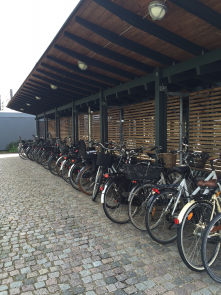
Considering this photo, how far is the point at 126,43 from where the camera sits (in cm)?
406

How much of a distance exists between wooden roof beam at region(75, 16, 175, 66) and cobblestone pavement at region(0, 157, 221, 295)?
2.87 m

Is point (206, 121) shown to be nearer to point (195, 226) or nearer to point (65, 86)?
point (195, 226)

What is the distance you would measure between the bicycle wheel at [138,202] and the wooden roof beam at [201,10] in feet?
7.53

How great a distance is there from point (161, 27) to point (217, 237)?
9.59ft

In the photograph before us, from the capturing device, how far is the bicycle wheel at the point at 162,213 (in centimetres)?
290

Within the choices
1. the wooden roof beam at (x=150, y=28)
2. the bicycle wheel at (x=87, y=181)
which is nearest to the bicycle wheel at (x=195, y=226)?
the wooden roof beam at (x=150, y=28)

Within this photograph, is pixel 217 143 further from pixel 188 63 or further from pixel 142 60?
pixel 142 60

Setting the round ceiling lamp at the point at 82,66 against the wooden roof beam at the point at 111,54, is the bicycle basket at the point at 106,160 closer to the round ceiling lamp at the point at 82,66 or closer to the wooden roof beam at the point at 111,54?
the wooden roof beam at the point at 111,54

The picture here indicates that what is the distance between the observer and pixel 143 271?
237 centimetres

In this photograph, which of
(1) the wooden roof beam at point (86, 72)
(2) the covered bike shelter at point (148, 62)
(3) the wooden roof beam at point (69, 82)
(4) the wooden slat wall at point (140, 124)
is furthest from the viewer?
(4) the wooden slat wall at point (140, 124)

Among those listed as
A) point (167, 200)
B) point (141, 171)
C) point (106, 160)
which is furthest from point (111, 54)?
point (167, 200)

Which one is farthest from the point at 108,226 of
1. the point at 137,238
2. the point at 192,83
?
the point at 192,83

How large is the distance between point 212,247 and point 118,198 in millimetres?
1639

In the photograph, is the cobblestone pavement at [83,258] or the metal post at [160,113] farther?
the metal post at [160,113]
